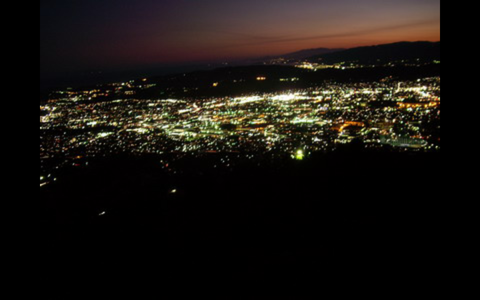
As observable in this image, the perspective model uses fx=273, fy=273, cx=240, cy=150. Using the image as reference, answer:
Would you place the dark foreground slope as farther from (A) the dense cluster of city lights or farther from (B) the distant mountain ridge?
(B) the distant mountain ridge

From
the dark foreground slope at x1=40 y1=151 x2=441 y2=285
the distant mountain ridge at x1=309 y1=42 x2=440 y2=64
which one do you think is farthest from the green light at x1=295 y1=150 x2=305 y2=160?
the distant mountain ridge at x1=309 y1=42 x2=440 y2=64

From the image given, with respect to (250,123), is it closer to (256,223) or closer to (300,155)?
(300,155)

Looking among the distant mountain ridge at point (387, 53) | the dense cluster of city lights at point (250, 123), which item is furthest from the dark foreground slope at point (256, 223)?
the distant mountain ridge at point (387, 53)

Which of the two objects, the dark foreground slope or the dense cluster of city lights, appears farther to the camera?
the dense cluster of city lights

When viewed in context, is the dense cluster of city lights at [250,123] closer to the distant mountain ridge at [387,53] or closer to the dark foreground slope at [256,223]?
the dark foreground slope at [256,223]

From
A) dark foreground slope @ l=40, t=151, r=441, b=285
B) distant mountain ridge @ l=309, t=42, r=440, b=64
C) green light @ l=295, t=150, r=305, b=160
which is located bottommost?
dark foreground slope @ l=40, t=151, r=441, b=285

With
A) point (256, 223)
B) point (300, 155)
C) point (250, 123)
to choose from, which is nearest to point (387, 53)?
point (250, 123)

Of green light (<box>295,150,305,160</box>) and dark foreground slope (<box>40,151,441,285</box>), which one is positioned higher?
green light (<box>295,150,305,160</box>)
